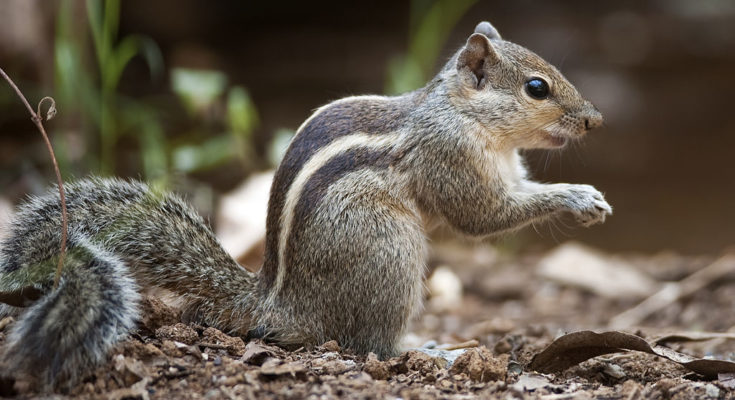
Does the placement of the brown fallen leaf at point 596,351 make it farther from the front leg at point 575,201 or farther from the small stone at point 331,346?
the small stone at point 331,346

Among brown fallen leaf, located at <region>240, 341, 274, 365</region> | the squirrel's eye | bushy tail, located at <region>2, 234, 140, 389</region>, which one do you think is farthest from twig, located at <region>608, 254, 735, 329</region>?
bushy tail, located at <region>2, 234, 140, 389</region>

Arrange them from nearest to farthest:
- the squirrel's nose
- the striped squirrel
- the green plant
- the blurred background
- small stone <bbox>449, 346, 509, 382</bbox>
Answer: small stone <bbox>449, 346, 509, 382</bbox> < the striped squirrel < the squirrel's nose < the green plant < the blurred background

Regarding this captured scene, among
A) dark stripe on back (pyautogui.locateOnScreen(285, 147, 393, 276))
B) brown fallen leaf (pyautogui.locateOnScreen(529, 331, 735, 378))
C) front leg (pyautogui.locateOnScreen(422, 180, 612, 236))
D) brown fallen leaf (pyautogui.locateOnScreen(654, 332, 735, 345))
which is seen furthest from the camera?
brown fallen leaf (pyautogui.locateOnScreen(654, 332, 735, 345))

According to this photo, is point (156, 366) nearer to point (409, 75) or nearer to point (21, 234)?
point (21, 234)

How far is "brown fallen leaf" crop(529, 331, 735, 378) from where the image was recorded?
373cm

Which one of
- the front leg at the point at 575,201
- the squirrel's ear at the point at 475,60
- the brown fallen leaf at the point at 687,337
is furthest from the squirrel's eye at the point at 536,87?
the brown fallen leaf at the point at 687,337

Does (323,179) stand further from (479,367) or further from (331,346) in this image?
(479,367)

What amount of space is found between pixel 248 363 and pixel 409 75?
15.2 feet

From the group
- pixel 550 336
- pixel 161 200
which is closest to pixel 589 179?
pixel 550 336

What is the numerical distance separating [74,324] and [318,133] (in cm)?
177

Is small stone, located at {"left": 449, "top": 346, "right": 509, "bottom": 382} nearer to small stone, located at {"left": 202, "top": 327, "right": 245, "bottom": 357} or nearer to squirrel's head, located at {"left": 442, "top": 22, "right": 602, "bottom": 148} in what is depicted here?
small stone, located at {"left": 202, "top": 327, "right": 245, "bottom": 357}

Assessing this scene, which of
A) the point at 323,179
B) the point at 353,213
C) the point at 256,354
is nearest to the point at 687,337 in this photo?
the point at 353,213

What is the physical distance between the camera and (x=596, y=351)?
3.87 m

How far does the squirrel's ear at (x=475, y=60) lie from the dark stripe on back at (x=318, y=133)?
15.3 inches
